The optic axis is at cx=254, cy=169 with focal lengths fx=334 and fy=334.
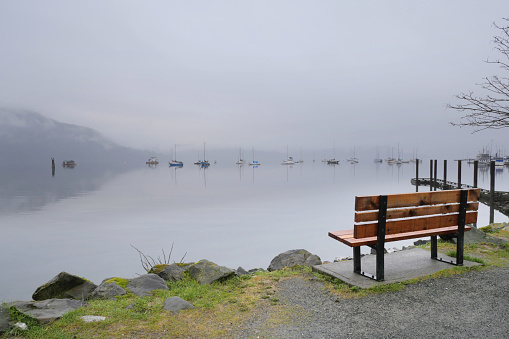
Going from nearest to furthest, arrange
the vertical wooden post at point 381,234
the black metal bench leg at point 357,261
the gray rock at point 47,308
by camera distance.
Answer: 1. the gray rock at point 47,308
2. the vertical wooden post at point 381,234
3. the black metal bench leg at point 357,261

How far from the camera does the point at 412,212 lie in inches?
217

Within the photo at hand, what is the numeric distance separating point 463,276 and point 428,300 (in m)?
1.39

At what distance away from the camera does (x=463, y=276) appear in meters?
5.48

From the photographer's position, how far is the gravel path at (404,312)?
3750 mm

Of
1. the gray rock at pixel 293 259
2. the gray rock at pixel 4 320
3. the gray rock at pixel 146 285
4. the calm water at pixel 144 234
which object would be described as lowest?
the calm water at pixel 144 234

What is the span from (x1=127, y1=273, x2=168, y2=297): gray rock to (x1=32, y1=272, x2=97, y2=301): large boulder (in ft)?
3.13

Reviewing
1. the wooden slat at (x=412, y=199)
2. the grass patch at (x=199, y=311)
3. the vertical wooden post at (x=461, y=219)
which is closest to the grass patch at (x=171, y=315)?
the grass patch at (x=199, y=311)

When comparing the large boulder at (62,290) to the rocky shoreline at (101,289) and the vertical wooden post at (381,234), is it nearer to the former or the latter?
the rocky shoreline at (101,289)

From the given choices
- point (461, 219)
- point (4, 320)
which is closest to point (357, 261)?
point (461, 219)

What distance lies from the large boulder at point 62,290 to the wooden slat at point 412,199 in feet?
16.7

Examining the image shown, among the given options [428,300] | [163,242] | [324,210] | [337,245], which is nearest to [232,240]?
[163,242]

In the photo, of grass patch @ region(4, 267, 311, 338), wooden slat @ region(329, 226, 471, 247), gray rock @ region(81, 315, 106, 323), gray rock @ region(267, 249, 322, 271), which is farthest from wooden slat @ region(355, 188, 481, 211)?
gray rock @ region(81, 315, 106, 323)

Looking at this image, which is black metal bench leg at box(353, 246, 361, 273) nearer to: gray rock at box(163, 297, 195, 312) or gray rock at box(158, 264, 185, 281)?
gray rock at box(163, 297, 195, 312)

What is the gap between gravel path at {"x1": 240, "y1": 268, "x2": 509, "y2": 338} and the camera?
3.75 metres
